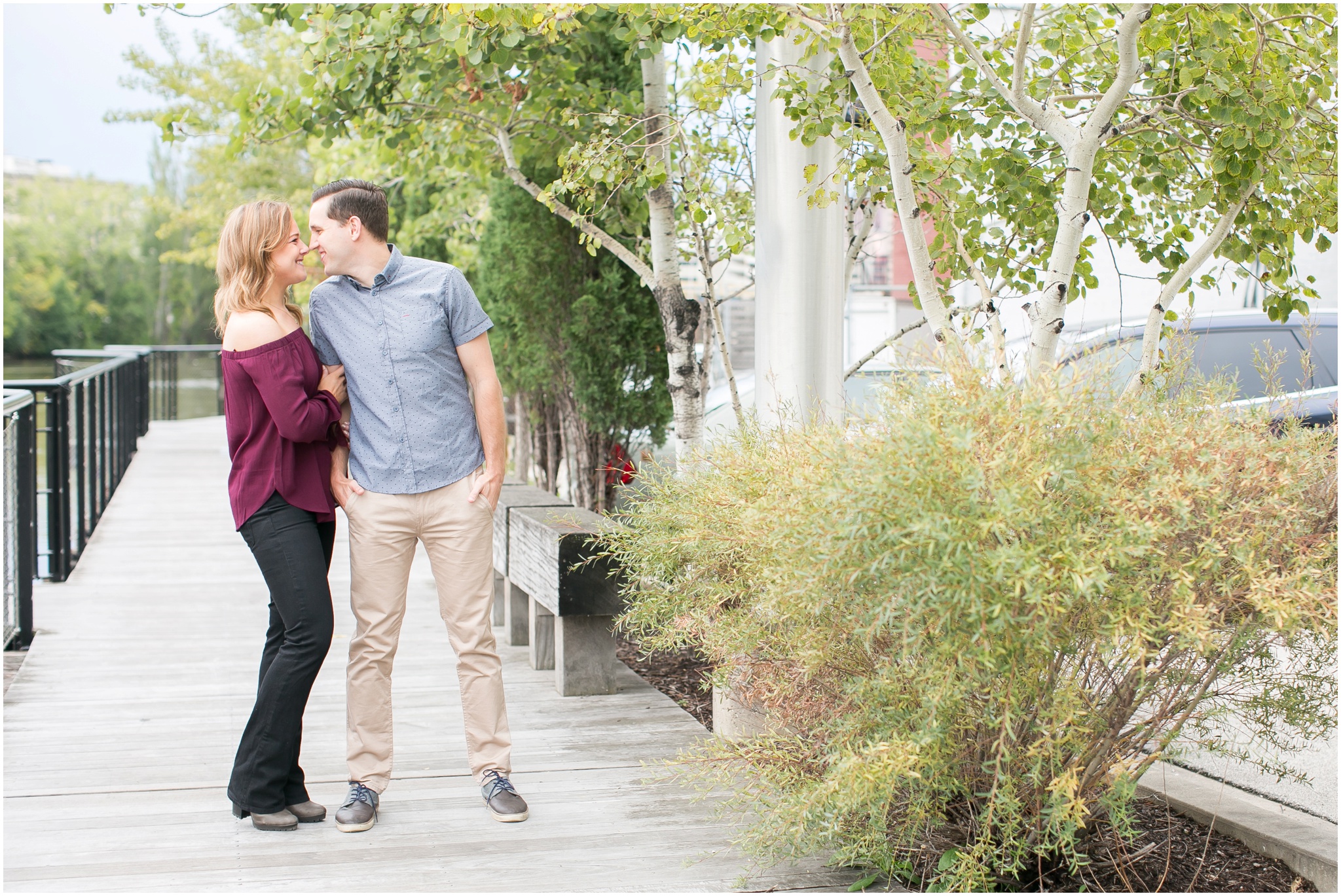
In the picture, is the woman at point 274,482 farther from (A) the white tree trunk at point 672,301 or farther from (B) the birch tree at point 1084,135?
(A) the white tree trunk at point 672,301

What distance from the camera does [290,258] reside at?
3.34 m

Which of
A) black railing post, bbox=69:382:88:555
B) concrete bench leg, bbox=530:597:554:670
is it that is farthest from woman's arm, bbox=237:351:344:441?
black railing post, bbox=69:382:88:555

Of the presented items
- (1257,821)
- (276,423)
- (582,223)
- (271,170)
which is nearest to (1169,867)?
(1257,821)

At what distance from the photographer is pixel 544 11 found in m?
4.29

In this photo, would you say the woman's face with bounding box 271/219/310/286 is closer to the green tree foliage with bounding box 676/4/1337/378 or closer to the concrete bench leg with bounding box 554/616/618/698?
the green tree foliage with bounding box 676/4/1337/378

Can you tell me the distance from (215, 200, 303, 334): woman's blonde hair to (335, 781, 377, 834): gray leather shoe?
4.51ft

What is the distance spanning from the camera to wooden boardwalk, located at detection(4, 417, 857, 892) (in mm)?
2998

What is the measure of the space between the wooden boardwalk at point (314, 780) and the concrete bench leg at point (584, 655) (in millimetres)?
74

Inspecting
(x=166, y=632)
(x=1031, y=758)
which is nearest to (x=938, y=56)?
(x=1031, y=758)

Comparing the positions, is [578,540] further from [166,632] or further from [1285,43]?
[1285,43]

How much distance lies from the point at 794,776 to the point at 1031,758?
550 millimetres

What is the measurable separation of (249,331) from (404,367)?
42 centimetres

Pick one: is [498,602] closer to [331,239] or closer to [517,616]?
[517,616]

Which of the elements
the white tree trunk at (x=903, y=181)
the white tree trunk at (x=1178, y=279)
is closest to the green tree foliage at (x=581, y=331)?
the white tree trunk at (x=903, y=181)
